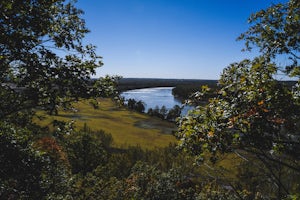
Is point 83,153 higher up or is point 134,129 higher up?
point 83,153

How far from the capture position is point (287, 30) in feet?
28.9

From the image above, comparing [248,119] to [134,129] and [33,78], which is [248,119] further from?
[134,129]

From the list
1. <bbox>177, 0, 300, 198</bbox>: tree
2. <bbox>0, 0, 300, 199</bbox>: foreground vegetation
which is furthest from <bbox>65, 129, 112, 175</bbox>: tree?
A: <bbox>177, 0, 300, 198</bbox>: tree

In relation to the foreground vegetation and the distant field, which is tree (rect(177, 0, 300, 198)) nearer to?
the foreground vegetation

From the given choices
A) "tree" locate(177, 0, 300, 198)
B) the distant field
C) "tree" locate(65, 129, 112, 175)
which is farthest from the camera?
the distant field

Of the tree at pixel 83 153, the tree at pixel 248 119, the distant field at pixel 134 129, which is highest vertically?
the tree at pixel 248 119

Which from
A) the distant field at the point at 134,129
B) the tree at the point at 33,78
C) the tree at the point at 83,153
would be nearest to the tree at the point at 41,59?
the tree at the point at 33,78

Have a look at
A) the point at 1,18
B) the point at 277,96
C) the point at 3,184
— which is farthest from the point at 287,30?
the point at 3,184

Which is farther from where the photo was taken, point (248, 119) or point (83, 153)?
point (83, 153)

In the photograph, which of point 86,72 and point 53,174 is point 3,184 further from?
point 53,174

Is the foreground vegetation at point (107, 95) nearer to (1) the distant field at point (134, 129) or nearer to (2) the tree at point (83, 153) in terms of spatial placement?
Answer: (2) the tree at point (83, 153)

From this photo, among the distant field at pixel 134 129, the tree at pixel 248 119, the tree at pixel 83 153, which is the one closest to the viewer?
the tree at pixel 248 119

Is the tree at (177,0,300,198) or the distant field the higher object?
the tree at (177,0,300,198)

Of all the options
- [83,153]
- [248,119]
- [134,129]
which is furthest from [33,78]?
[134,129]
